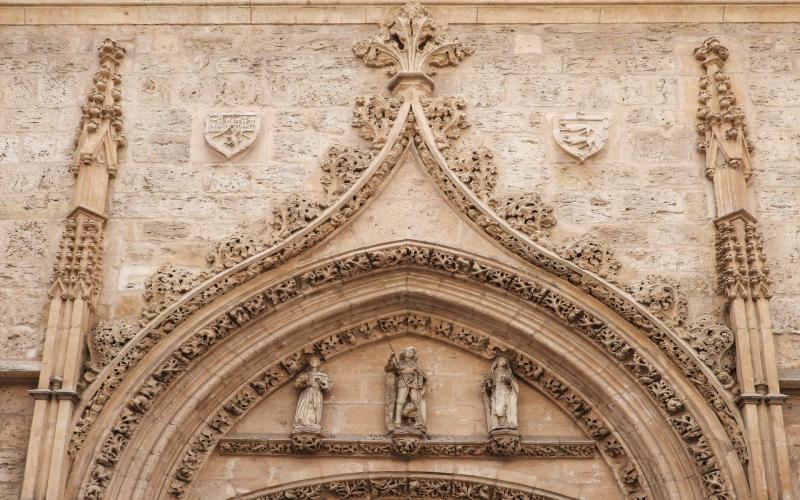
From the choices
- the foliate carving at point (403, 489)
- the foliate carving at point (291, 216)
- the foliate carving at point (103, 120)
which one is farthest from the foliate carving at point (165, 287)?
the foliate carving at point (403, 489)

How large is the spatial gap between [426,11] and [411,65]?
0.58 meters

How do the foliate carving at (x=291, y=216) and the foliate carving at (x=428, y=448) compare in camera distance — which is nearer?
the foliate carving at (x=428, y=448)

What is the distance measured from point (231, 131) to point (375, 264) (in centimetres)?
175

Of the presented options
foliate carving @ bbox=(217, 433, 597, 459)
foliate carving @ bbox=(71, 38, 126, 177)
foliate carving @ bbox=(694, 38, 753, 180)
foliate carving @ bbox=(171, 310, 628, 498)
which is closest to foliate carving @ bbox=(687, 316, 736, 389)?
foliate carving @ bbox=(171, 310, 628, 498)

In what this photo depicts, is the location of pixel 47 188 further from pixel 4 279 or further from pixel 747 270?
pixel 747 270

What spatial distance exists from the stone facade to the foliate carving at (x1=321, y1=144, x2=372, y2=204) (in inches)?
0.7

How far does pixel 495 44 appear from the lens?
12922mm

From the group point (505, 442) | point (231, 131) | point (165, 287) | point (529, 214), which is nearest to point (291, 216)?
point (231, 131)

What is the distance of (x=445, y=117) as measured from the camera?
492 inches

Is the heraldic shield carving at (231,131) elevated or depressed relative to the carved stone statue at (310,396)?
elevated

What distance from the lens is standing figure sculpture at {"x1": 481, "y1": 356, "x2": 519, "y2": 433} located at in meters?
11.6

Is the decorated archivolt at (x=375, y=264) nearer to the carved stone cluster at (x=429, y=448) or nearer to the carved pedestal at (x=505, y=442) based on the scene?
the carved stone cluster at (x=429, y=448)

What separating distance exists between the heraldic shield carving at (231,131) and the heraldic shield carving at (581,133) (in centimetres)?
258

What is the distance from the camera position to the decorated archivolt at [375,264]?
11297mm
